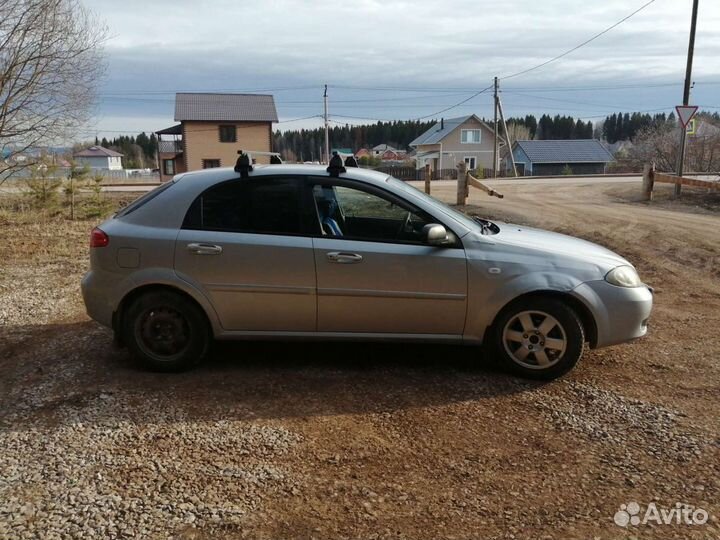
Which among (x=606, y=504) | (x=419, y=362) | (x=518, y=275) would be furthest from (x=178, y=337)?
(x=606, y=504)

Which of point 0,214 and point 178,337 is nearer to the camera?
point 178,337

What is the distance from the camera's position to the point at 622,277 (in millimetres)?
4426

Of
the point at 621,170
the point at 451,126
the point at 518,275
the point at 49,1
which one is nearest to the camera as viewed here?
the point at 518,275

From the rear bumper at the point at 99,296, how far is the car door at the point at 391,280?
1649 mm

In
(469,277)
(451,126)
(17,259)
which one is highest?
(451,126)

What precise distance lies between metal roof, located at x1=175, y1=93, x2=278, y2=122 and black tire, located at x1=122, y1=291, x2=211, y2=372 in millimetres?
49853

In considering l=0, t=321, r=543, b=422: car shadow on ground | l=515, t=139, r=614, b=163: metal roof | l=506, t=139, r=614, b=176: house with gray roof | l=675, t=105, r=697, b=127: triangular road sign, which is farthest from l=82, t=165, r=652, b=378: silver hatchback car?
l=515, t=139, r=614, b=163: metal roof

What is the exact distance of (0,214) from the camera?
15039 mm

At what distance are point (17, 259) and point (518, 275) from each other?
9187 mm

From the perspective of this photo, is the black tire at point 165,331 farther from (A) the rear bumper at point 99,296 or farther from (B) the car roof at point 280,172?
(B) the car roof at point 280,172

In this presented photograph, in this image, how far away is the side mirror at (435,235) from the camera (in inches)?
169

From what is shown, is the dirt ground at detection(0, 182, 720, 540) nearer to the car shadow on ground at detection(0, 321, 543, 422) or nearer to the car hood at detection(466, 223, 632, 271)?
the car shadow on ground at detection(0, 321, 543, 422)

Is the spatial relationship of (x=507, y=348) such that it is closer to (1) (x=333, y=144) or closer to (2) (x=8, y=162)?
(2) (x=8, y=162)

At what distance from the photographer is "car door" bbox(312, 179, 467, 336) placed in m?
4.36
